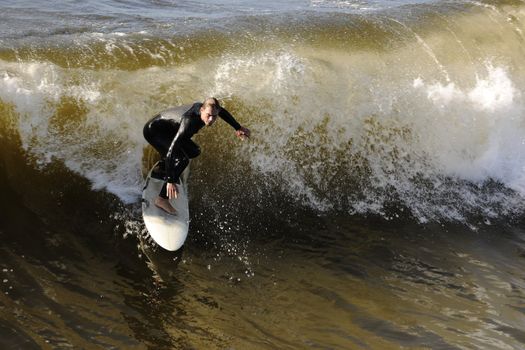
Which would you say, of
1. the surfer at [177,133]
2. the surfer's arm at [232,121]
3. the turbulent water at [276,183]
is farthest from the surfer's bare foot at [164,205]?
the surfer's arm at [232,121]

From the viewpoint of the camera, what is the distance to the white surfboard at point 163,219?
5914mm

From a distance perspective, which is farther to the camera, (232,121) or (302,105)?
(302,105)

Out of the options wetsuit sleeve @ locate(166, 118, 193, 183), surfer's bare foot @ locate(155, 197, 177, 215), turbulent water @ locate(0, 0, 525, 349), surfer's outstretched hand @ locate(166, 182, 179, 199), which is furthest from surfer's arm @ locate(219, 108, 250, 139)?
turbulent water @ locate(0, 0, 525, 349)

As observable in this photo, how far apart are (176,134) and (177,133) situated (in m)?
0.09

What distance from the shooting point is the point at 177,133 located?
5.77 meters

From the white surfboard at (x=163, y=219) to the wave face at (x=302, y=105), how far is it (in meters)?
0.36

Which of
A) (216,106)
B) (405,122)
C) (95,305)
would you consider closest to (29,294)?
(95,305)

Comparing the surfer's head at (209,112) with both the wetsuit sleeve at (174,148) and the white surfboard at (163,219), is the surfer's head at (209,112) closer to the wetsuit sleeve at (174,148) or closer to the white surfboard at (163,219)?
the wetsuit sleeve at (174,148)

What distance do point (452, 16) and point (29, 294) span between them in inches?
300

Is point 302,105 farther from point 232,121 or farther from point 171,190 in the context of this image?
point 171,190

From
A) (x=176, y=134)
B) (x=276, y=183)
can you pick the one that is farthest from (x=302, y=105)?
(x=176, y=134)

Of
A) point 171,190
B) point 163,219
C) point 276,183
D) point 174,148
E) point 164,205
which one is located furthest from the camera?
point 276,183

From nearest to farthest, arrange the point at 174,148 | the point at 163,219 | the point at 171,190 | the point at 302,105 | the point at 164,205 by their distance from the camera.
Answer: the point at 171,190 < the point at 174,148 < the point at 163,219 < the point at 164,205 < the point at 302,105

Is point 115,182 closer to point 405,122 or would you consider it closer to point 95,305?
point 95,305
